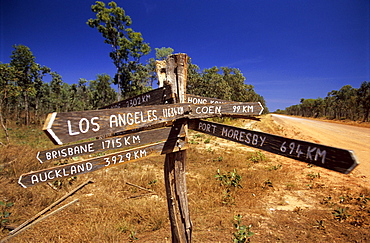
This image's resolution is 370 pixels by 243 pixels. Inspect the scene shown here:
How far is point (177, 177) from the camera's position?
2.42 metres

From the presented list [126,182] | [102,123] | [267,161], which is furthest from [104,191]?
[267,161]

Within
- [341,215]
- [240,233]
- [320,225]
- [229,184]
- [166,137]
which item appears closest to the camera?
[166,137]

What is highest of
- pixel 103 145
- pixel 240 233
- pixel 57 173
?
pixel 103 145

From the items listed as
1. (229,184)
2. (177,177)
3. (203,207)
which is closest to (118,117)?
(177,177)

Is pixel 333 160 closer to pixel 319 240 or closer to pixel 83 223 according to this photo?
pixel 319 240

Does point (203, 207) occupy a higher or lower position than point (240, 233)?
lower

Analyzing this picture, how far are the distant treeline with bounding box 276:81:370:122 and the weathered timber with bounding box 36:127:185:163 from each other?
4046 cm

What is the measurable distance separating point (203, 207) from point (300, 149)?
12.0ft

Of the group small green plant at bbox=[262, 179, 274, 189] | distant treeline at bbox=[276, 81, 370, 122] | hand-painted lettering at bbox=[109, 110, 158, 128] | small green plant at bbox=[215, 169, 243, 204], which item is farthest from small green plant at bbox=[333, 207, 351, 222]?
distant treeline at bbox=[276, 81, 370, 122]

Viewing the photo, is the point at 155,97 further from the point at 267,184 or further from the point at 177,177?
the point at 267,184

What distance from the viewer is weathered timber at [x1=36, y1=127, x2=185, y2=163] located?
186 cm

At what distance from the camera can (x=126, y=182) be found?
5.88 m

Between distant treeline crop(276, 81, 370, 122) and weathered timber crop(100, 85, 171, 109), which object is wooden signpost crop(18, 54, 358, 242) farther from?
distant treeline crop(276, 81, 370, 122)

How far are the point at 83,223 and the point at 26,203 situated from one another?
7.18 ft
